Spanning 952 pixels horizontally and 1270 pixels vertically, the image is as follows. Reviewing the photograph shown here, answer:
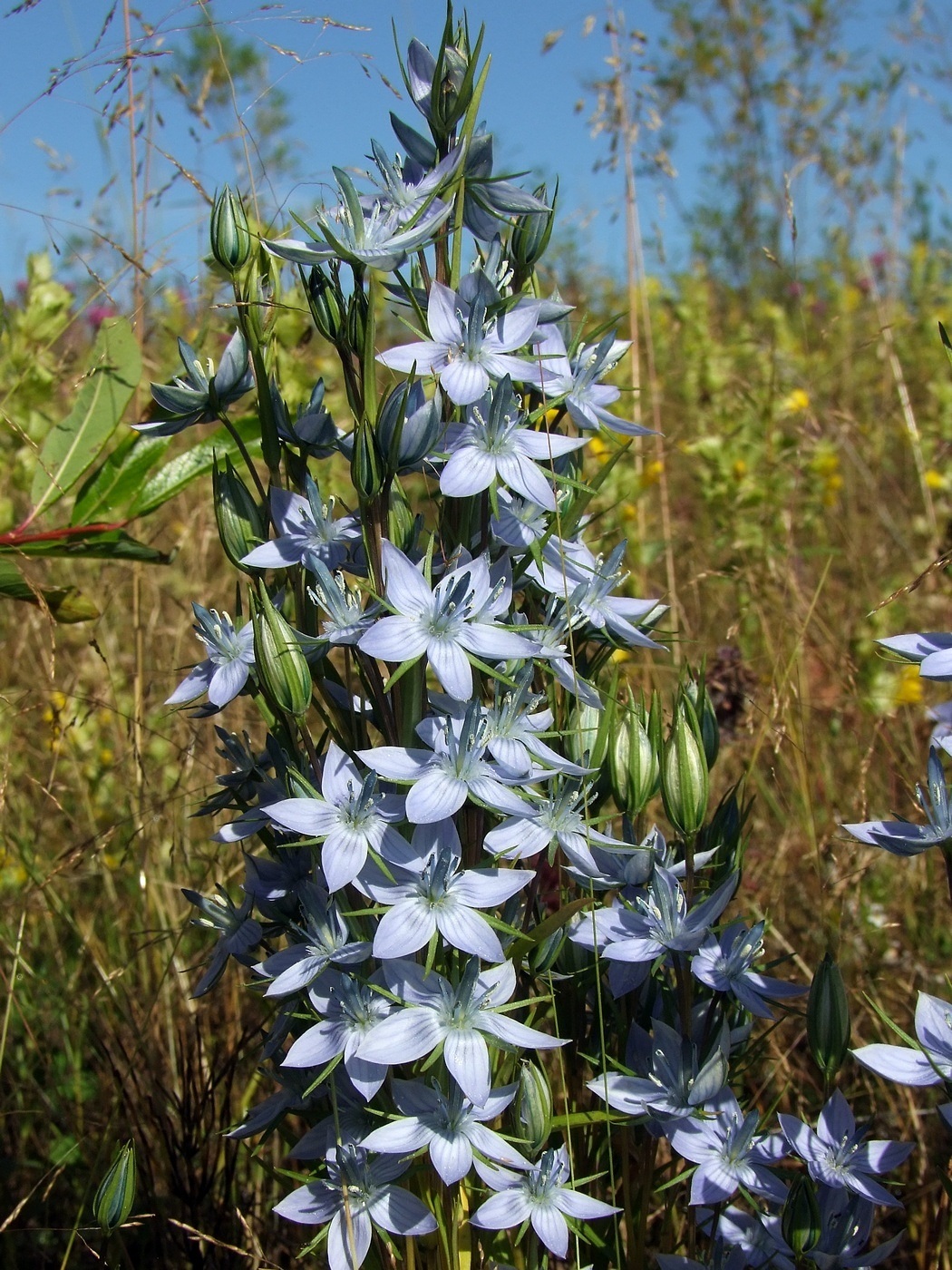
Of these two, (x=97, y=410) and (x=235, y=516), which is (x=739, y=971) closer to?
(x=235, y=516)

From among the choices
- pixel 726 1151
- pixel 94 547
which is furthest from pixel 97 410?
pixel 726 1151

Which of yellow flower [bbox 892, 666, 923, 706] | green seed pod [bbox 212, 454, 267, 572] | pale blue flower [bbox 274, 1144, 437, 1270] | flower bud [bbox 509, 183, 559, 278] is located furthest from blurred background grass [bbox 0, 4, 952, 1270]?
green seed pod [bbox 212, 454, 267, 572]

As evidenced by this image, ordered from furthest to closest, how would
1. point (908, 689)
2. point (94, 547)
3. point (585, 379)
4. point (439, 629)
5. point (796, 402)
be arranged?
point (796, 402), point (908, 689), point (94, 547), point (585, 379), point (439, 629)

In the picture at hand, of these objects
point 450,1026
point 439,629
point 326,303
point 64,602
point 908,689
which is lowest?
point 908,689

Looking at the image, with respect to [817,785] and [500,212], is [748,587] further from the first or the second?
[500,212]

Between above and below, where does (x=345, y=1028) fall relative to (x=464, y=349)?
below

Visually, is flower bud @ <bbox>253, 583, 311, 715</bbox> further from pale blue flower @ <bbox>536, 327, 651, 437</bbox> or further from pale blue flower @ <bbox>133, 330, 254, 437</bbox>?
pale blue flower @ <bbox>536, 327, 651, 437</bbox>
